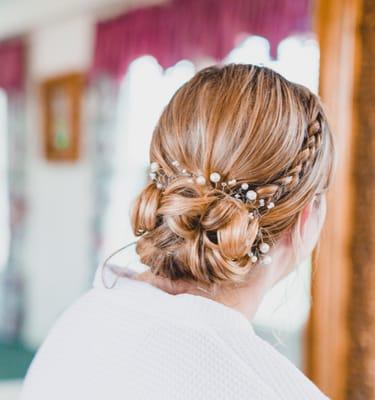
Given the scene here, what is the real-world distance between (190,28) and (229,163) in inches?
107

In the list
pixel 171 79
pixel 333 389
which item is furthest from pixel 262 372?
pixel 171 79

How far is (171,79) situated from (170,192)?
282 centimetres

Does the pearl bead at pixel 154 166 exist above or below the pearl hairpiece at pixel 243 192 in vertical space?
above

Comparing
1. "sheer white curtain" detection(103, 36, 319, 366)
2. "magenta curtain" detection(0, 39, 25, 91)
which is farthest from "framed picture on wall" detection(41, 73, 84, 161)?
"sheer white curtain" detection(103, 36, 319, 366)

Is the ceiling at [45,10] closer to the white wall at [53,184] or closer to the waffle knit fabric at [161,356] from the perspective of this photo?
the white wall at [53,184]

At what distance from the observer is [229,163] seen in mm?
956

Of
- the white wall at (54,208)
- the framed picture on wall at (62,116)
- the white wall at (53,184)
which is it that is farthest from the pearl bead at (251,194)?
the framed picture on wall at (62,116)

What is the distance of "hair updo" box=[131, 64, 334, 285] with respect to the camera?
0.96 metres

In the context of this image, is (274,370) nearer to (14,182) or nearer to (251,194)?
(251,194)

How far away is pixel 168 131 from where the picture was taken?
3.25 feet

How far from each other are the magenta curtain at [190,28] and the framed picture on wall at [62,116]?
0.41m

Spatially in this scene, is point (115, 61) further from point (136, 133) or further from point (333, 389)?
point (333, 389)

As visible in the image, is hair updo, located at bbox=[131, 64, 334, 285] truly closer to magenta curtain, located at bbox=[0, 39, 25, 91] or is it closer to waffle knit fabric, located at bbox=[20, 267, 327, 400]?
waffle knit fabric, located at bbox=[20, 267, 327, 400]

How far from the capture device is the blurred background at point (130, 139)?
2.11m
